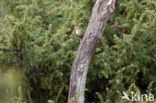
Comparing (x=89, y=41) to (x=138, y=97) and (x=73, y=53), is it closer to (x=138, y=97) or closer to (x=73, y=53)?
(x=73, y=53)

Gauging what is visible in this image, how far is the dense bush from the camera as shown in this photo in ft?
9.29

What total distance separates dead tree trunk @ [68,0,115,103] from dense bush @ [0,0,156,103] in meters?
0.24

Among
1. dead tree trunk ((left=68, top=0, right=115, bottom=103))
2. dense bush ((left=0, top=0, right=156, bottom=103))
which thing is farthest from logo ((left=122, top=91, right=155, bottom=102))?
dead tree trunk ((left=68, top=0, right=115, bottom=103))

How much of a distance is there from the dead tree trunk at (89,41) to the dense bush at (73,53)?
0.24 metres

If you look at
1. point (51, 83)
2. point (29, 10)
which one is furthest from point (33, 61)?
A: point (29, 10)

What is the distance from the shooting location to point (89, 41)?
255cm

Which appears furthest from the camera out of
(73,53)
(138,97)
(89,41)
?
(73,53)

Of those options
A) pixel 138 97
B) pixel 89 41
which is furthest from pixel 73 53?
pixel 138 97

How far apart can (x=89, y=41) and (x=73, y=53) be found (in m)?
0.32

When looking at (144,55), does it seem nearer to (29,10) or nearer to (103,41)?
(103,41)

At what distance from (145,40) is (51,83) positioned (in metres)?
0.94

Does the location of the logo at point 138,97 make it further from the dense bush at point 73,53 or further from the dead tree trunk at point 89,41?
the dead tree trunk at point 89,41

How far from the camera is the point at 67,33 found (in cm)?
311

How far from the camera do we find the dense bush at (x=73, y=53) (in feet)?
9.29
